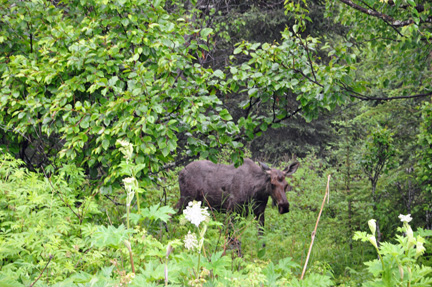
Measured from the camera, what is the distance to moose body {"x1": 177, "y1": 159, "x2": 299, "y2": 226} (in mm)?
7003

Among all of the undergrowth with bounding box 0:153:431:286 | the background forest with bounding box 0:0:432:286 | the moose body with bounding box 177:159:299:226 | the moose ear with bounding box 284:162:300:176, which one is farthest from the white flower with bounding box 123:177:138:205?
the moose ear with bounding box 284:162:300:176

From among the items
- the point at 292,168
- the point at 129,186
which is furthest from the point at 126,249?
the point at 292,168

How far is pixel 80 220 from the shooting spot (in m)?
3.92

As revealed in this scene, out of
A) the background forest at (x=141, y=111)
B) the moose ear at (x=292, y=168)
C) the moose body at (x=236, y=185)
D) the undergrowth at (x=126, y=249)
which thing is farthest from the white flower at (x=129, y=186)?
the moose ear at (x=292, y=168)

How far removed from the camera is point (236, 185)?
24.3 feet

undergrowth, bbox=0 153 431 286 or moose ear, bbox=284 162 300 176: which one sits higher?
undergrowth, bbox=0 153 431 286

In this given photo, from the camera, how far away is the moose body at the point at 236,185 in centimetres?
700

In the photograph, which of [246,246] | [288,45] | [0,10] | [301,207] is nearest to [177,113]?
[288,45]

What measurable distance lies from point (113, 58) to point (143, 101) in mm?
1124

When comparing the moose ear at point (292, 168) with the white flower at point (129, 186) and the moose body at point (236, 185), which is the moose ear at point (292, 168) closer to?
the moose body at point (236, 185)

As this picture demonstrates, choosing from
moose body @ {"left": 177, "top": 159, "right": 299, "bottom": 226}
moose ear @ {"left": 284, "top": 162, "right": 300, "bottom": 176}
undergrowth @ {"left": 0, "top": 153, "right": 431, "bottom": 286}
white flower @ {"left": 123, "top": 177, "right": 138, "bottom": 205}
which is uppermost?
white flower @ {"left": 123, "top": 177, "right": 138, "bottom": 205}

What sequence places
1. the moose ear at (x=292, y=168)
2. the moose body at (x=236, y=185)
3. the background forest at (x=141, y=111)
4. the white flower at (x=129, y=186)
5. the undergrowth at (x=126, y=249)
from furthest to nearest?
the moose ear at (x=292, y=168) < the moose body at (x=236, y=185) < the background forest at (x=141, y=111) < the undergrowth at (x=126, y=249) < the white flower at (x=129, y=186)

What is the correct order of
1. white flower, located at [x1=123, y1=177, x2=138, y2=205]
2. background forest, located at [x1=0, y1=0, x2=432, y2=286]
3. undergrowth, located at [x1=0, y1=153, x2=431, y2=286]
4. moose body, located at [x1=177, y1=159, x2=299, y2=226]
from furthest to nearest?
moose body, located at [x1=177, y1=159, x2=299, y2=226] < background forest, located at [x1=0, y1=0, x2=432, y2=286] < undergrowth, located at [x1=0, y1=153, x2=431, y2=286] < white flower, located at [x1=123, y1=177, x2=138, y2=205]

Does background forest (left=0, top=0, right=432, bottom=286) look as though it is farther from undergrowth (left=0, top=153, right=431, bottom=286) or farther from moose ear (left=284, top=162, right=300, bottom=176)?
moose ear (left=284, top=162, right=300, bottom=176)
